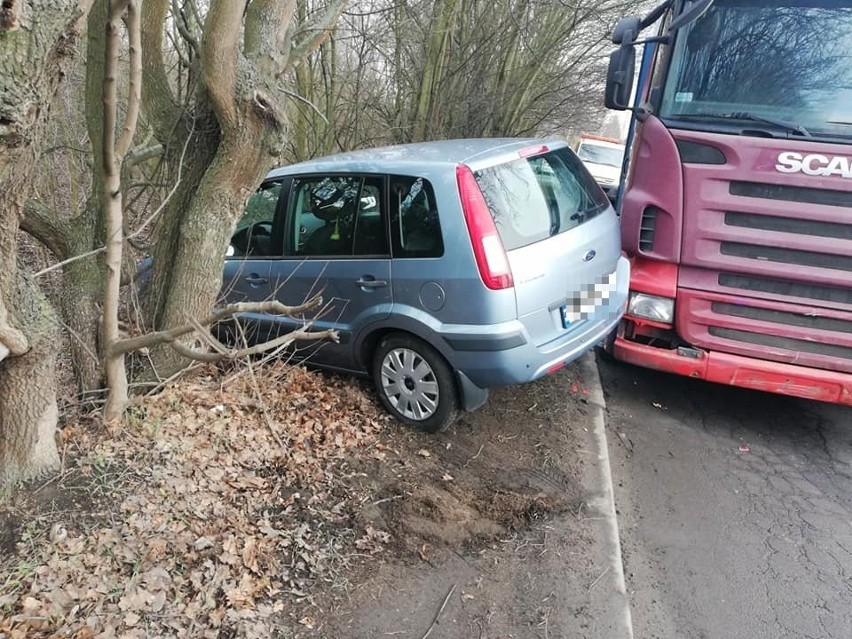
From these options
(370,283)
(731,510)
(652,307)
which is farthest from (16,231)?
(731,510)

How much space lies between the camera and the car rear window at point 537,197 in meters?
3.51

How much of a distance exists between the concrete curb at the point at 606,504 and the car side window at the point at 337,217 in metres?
1.91

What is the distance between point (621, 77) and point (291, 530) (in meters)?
3.87

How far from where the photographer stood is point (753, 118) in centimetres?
388

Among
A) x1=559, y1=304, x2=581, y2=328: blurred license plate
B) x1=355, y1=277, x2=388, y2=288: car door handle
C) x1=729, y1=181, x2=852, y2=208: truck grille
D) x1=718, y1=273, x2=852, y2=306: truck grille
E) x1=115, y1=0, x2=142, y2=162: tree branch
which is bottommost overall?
x1=559, y1=304, x2=581, y2=328: blurred license plate

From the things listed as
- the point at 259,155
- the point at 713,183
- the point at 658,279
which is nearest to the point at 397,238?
the point at 259,155

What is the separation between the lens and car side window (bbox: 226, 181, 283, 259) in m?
4.45

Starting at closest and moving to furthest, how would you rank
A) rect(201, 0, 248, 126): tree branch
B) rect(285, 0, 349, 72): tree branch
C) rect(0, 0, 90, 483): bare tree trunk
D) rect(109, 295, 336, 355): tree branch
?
1. rect(0, 0, 90, 483): bare tree trunk
2. rect(109, 295, 336, 355): tree branch
3. rect(201, 0, 248, 126): tree branch
4. rect(285, 0, 349, 72): tree branch

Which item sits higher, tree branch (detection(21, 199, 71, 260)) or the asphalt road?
tree branch (detection(21, 199, 71, 260))

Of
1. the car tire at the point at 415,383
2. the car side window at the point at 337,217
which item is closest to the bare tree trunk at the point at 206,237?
the car side window at the point at 337,217

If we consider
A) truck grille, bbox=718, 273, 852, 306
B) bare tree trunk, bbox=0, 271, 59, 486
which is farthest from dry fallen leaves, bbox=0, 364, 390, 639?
truck grille, bbox=718, 273, 852, 306

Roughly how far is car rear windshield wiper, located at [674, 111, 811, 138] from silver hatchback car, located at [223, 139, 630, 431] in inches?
31.4

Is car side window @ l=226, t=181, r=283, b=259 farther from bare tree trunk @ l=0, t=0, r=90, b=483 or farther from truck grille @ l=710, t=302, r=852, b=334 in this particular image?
truck grille @ l=710, t=302, r=852, b=334

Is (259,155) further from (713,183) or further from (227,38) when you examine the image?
(713,183)
